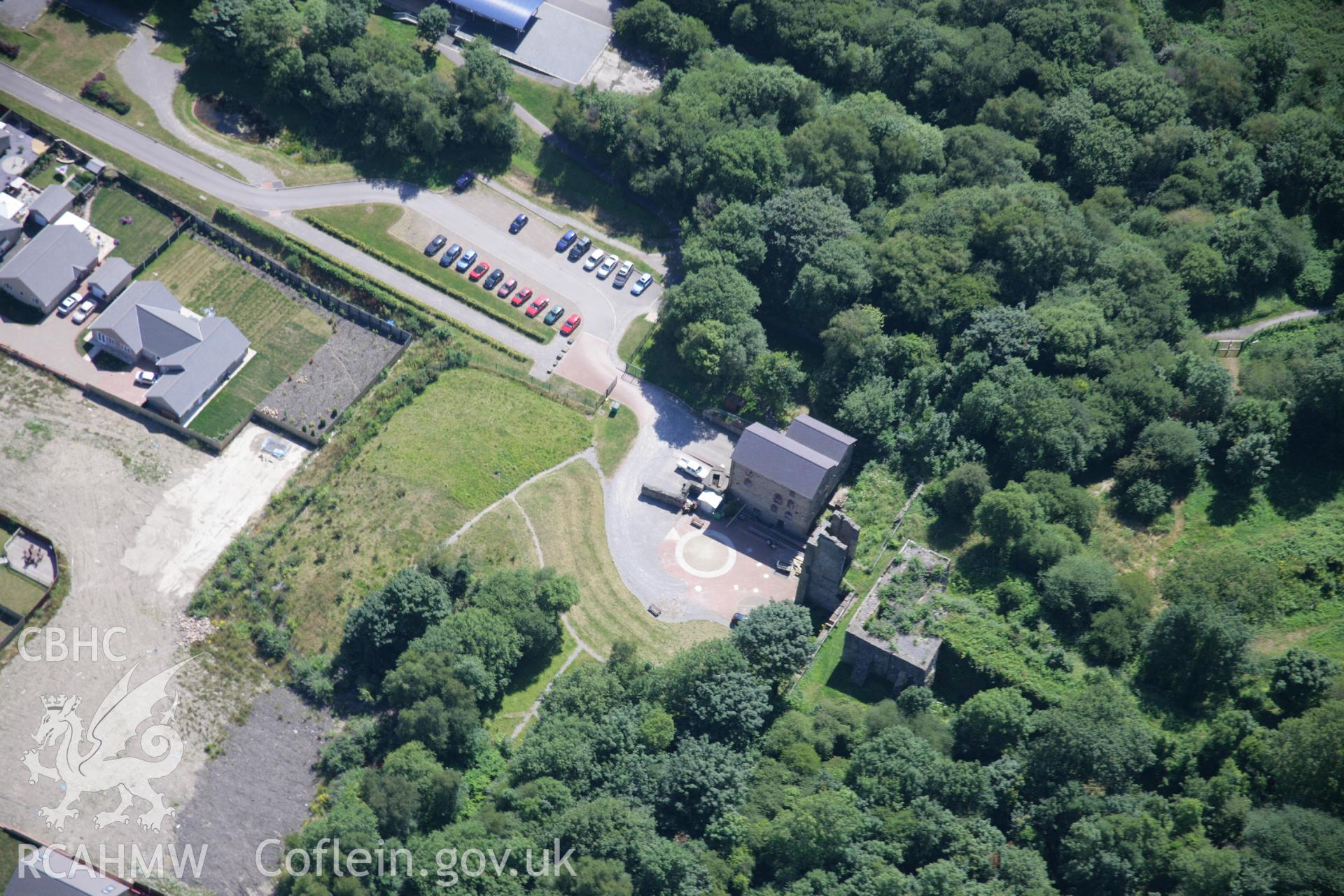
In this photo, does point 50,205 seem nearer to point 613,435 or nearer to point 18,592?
point 18,592

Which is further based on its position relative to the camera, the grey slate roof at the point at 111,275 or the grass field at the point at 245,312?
the grey slate roof at the point at 111,275

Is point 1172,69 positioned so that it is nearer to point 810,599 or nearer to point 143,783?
point 810,599

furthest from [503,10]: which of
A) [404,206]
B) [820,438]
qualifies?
[820,438]

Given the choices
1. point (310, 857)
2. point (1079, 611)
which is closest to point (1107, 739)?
point (1079, 611)

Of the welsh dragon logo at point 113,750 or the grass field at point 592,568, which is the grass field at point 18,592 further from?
the grass field at point 592,568

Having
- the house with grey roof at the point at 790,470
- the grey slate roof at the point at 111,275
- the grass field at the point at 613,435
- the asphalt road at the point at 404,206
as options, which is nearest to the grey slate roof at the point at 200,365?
the grey slate roof at the point at 111,275

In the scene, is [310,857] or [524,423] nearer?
[310,857]
